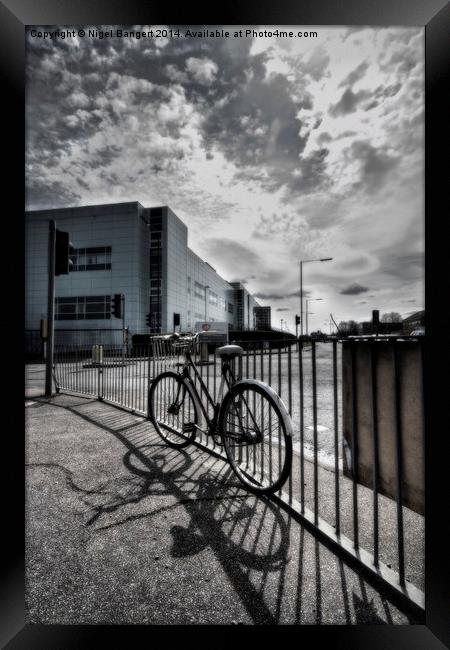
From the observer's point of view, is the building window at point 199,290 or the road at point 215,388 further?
the building window at point 199,290

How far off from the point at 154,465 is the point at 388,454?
2426 mm

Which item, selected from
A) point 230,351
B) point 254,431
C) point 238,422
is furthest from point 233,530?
point 230,351

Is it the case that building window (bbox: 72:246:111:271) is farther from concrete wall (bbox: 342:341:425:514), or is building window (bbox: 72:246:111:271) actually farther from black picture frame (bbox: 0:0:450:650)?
concrete wall (bbox: 342:341:425:514)

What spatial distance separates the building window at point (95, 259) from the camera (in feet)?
116

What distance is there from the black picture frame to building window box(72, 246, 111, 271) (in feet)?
119

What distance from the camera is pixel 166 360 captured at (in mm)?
5172

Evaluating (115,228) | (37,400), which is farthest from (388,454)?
(115,228)

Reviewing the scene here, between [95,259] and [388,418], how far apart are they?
125 feet

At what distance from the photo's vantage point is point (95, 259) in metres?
35.6

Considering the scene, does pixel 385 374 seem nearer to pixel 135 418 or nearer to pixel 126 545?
pixel 126 545

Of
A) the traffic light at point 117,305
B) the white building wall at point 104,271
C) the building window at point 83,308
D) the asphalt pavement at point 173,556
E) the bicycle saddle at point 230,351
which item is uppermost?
the white building wall at point 104,271

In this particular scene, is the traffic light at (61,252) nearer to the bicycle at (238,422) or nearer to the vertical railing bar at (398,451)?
the bicycle at (238,422)
